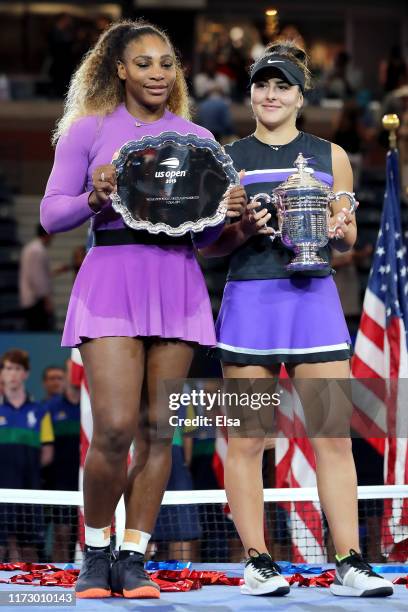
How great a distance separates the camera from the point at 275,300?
13.6 ft

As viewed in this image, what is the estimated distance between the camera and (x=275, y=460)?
6637mm

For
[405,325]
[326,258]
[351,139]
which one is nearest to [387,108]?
[351,139]

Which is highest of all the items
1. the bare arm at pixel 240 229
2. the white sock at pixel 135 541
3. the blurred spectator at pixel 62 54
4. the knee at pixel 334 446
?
the blurred spectator at pixel 62 54

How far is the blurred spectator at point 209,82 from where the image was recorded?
1490 centimetres

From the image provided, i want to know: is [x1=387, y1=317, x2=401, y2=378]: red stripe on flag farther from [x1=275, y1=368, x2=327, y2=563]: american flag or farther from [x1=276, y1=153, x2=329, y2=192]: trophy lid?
[x1=276, y1=153, x2=329, y2=192]: trophy lid

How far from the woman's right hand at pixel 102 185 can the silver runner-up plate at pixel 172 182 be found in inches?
2.3

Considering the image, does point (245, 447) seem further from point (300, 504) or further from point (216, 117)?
point (216, 117)

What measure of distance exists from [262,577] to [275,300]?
0.95m

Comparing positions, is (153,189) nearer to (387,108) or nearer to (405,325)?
(405,325)

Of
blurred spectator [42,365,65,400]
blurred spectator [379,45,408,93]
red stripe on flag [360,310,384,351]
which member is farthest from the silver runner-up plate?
blurred spectator [379,45,408,93]

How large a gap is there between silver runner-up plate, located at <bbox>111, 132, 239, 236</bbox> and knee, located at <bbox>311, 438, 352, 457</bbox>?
86 centimetres

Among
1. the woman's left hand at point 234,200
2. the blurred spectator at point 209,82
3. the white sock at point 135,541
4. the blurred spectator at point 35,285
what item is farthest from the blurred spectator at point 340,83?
the white sock at point 135,541

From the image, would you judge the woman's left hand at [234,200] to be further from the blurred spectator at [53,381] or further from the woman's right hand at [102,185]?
the blurred spectator at [53,381]

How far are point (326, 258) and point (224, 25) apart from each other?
17256mm
